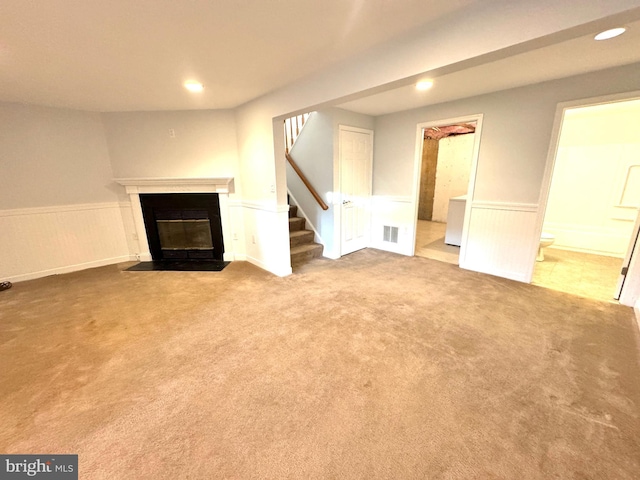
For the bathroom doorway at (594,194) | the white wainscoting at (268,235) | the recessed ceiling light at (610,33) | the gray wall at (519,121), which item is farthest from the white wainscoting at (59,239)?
the bathroom doorway at (594,194)

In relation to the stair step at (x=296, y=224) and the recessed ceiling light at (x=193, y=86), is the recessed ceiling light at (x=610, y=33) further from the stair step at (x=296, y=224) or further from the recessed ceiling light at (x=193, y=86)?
the stair step at (x=296, y=224)

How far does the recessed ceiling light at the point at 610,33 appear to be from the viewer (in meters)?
1.63

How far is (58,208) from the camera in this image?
3451mm

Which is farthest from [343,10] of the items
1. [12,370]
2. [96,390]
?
[12,370]

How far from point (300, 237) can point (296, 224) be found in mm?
304

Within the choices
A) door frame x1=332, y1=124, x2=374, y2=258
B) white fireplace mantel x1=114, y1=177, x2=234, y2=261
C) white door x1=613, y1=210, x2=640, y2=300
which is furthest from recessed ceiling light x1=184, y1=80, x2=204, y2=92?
white door x1=613, y1=210, x2=640, y2=300

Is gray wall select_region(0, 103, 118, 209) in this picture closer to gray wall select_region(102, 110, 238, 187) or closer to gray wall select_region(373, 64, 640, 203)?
gray wall select_region(102, 110, 238, 187)

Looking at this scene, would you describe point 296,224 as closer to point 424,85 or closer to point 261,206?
point 261,206

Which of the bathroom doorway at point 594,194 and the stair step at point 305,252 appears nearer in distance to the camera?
the bathroom doorway at point 594,194

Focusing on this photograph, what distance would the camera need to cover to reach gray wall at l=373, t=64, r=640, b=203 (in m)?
2.50

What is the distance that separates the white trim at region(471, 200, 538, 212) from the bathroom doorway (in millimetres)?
955

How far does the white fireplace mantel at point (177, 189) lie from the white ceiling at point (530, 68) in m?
2.25

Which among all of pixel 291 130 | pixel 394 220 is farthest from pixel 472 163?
pixel 291 130

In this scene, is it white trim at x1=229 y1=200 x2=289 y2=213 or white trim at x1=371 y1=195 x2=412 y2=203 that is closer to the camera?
white trim at x1=229 y1=200 x2=289 y2=213
